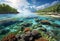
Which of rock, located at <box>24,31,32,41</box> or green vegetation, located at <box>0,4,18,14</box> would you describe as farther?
green vegetation, located at <box>0,4,18,14</box>

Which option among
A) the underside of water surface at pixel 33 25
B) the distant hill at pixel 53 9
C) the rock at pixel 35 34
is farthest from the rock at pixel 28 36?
the distant hill at pixel 53 9

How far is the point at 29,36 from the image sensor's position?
4492 mm

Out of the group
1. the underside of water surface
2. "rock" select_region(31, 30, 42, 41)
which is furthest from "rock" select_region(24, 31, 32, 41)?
the underside of water surface

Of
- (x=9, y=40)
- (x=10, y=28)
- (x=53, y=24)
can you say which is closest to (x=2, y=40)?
(x=9, y=40)

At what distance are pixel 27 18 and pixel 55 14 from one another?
4.14 feet

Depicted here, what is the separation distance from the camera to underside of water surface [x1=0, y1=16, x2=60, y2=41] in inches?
179

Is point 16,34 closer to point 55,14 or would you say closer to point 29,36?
point 29,36

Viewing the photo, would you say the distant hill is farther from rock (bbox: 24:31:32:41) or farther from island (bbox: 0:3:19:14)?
rock (bbox: 24:31:32:41)

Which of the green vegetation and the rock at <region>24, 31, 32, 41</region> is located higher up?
the green vegetation

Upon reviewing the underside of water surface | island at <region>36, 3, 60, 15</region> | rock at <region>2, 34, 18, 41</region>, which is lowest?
rock at <region>2, 34, 18, 41</region>

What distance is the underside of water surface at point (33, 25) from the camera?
4.55m

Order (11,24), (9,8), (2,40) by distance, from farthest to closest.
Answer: (9,8) → (11,24) → (2,40)

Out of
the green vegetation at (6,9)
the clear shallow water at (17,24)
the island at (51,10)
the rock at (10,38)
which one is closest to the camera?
the rock at (10,38)

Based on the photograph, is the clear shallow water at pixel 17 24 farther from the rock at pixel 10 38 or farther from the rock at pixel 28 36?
the rock at pixel 28 36
